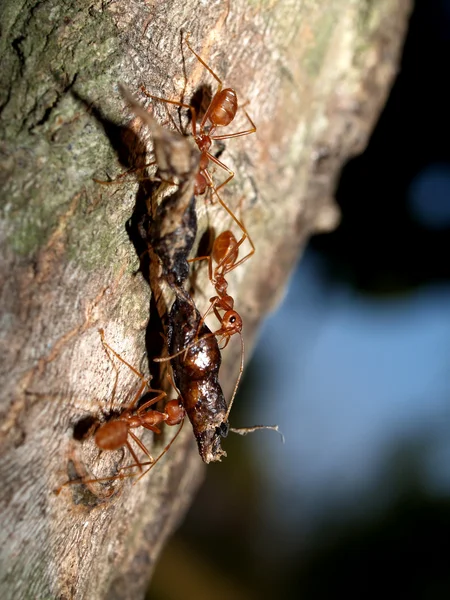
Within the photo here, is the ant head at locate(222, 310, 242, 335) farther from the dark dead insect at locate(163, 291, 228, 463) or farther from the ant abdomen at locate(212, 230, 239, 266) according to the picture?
the dark dead insect at locate(163, 291, 228, 463)

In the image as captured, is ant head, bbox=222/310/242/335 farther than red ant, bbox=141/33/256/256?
Yes

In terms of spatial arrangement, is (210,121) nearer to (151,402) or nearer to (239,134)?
(239,134)

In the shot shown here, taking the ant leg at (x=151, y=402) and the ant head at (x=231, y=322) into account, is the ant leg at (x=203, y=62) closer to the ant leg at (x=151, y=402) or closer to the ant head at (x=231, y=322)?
the ant head at (x=231, y=322)

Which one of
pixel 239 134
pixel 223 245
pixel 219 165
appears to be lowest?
pixel 223 245

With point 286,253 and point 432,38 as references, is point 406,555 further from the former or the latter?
point 432,38

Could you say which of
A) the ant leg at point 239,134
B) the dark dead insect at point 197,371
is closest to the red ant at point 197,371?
the dark dead insect at point 197,371

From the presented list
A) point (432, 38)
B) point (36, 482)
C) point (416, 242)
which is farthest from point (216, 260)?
point (432, 38)

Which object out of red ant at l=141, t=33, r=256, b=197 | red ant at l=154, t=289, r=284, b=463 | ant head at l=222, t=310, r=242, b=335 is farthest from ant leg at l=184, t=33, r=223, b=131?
ant head at l=222, t=310, r=242, b=335

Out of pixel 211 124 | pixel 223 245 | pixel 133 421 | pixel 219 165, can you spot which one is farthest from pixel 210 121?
pixel 133 421

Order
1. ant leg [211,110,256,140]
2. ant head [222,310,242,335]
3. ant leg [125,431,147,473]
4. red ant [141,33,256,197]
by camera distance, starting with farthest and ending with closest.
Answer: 1. ant head [222,310,242,335]
2. ant leg [211,110,256,140]
3. red ant [141,33,256,197]
4. ant leg [125,431,147,473]
